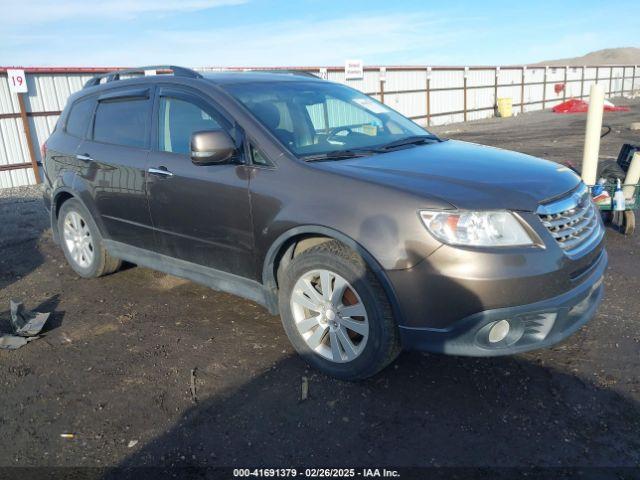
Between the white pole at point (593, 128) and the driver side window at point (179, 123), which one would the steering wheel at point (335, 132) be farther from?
the white pole at point (593, 128)

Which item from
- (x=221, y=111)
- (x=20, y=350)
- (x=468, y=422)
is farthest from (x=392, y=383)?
(x=20, y=350)

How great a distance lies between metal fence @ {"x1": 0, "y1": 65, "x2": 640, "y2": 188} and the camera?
12953 mm

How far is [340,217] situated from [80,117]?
3335mm

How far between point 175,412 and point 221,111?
197 cm

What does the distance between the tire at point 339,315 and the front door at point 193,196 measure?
1.43ft

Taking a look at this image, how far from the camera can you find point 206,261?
371 centimetres

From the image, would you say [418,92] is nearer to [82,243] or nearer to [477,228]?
[82,243]

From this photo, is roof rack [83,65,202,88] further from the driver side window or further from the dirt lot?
the dirt lot

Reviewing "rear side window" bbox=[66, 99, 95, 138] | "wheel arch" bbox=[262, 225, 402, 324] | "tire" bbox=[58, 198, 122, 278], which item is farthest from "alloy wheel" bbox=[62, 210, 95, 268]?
"wheel arch" bbox=[262, 225, 402, 324]

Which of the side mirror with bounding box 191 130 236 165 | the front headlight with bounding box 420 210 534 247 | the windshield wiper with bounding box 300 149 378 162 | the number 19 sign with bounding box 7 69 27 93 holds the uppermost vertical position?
the number 19 sign with bounding box 7 69 27 93

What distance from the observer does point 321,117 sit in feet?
12.7

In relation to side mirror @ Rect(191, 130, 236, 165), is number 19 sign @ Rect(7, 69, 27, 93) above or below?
above

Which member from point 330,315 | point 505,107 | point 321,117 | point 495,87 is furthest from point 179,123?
point 495,87

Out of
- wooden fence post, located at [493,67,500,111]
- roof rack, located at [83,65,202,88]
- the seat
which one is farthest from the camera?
wooden fence post, located at [493,67,500,111]
